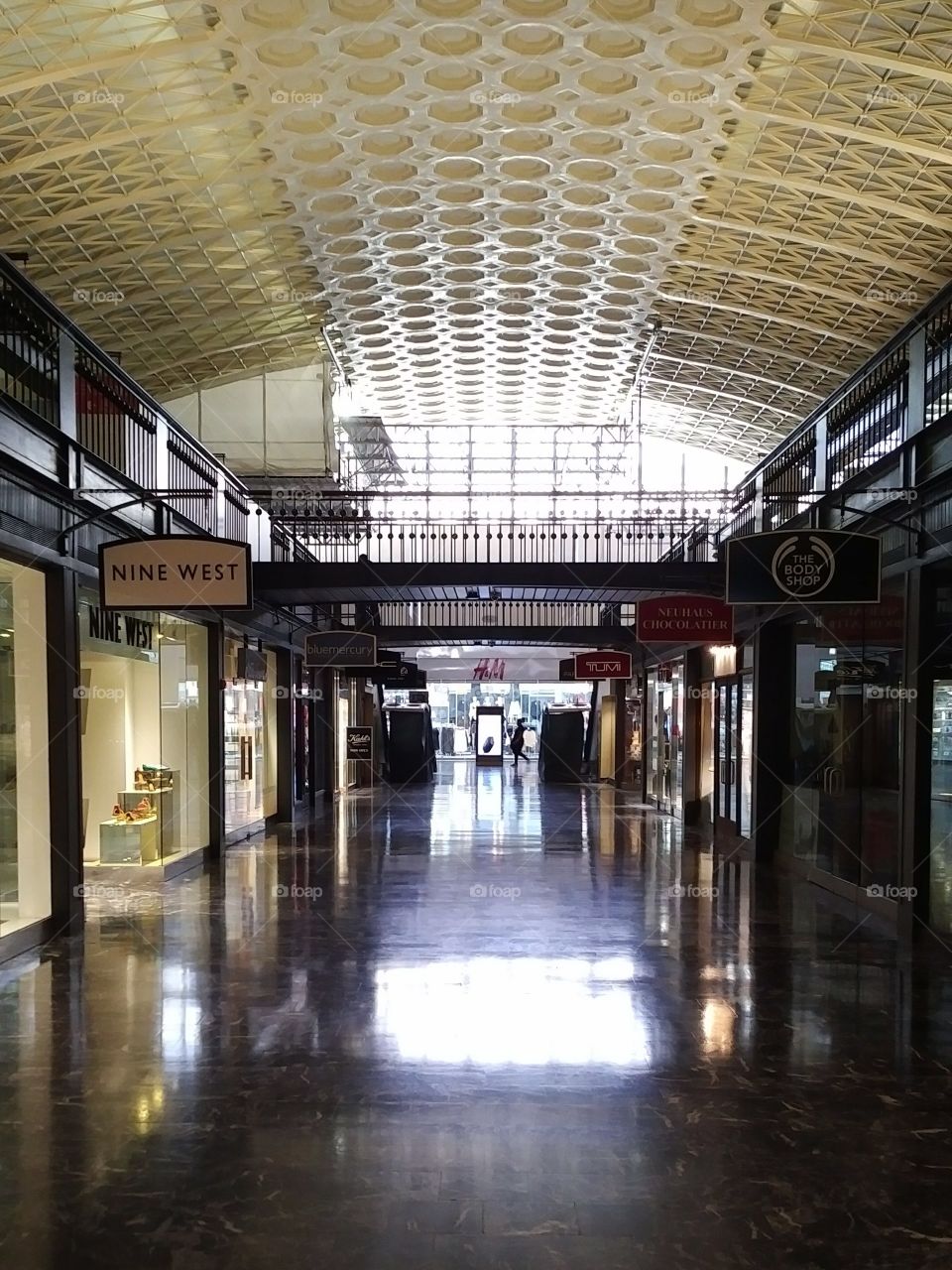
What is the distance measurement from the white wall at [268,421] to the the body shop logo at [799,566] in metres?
16.4

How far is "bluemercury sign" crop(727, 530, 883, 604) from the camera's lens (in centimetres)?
815

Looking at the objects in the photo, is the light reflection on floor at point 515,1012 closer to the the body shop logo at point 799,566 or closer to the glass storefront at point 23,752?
the glass storefront at point 23,752

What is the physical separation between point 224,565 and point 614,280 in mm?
14404

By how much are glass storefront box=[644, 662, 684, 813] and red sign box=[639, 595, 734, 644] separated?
5.63 metres

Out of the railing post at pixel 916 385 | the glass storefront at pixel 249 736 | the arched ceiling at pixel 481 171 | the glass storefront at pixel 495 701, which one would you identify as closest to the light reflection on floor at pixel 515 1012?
the railing post at pixel 916 385

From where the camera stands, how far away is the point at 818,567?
817 cm

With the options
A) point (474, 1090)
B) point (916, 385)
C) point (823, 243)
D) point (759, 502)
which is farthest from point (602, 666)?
point (474, 1090)

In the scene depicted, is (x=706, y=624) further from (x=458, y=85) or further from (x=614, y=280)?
(x=614, y=280)

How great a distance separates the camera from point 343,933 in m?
8.41

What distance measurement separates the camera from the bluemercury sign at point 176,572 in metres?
7.87

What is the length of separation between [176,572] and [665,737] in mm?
13019

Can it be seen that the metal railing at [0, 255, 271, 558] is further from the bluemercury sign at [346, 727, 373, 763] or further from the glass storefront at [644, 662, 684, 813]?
the bluemercury sign at [346, 727, 373, 763]

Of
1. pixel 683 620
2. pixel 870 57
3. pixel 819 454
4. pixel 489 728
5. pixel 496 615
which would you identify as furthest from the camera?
pixel 489 728

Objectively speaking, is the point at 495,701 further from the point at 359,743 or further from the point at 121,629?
the point at 121,629
